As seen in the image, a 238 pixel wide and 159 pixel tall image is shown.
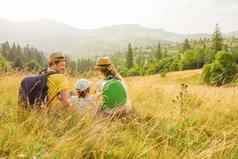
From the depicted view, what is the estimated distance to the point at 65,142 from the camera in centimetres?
262

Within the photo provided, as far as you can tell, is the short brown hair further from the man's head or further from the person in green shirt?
the person in green shirt

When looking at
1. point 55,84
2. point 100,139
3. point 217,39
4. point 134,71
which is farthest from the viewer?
point 134,71

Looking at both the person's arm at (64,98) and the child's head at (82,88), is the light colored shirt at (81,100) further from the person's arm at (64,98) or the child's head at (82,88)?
the person's arm at (64,98)

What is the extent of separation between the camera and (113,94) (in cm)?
527

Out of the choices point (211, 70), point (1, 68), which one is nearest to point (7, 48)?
point (211, 70)

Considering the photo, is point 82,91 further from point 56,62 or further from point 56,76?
point 56,76

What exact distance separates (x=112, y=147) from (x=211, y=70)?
166ft

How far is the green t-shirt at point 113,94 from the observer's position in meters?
5.21

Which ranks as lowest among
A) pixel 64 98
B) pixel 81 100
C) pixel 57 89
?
pixel 81 100

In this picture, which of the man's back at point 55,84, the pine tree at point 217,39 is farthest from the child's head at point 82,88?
the pine tree at point 217,39

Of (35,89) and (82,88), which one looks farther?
(82,88)

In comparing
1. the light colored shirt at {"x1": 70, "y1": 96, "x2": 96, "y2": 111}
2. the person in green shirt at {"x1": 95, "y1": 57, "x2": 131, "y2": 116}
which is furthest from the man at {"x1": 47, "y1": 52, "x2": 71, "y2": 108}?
the person in green shirt at {"x1": 95, "y1": 57, "x2": 131, "y2": 116}

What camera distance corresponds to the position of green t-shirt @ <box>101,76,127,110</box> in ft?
17.1

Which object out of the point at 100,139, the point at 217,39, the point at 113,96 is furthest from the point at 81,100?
the point at 217,39
